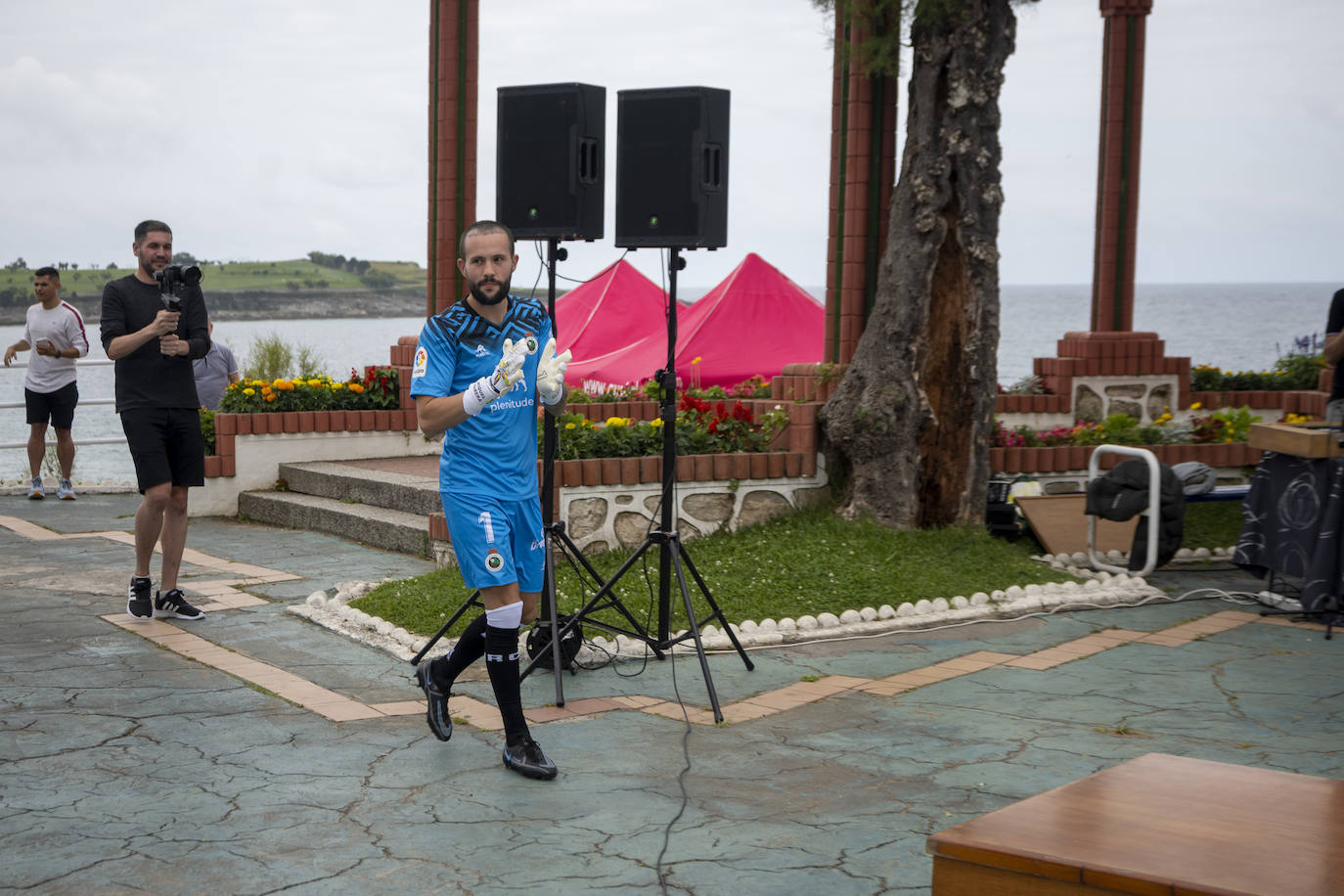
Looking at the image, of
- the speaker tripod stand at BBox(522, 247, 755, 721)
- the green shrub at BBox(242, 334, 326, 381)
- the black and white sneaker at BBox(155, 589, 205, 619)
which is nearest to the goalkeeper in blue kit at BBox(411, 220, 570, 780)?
the speaker tripod stand at BBox(522, 247, 755, 721)

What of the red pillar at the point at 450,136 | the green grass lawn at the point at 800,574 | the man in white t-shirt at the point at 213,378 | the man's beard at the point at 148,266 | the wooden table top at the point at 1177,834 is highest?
the red pillar at the point at 450,136

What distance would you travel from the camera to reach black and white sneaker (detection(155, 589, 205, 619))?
6.73 metres

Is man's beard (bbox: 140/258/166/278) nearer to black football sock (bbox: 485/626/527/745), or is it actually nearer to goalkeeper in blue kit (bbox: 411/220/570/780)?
goalkeeper in blue kit (bbox: 411/220/570/780)

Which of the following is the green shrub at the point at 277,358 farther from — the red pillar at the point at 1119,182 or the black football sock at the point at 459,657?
the black football sock at the point at 459,657

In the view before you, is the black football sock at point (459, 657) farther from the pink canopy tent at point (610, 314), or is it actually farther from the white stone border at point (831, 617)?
the pink canopy tent at point (610, 314)

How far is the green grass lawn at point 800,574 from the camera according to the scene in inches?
267

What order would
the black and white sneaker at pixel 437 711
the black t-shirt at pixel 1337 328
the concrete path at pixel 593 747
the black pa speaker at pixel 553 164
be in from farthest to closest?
1. the black t-shirt at pixel 1337 328
2. the black pa speaker at pixel 553 164
3. the black and white sneaker at pixel 437 711
4. the concrete path at pixel 593 747

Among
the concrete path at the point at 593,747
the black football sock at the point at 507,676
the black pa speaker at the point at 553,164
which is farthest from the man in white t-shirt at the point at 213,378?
the black football sock at the point at 507,676

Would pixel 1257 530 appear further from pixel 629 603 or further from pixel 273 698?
pixel 273 698

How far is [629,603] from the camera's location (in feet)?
22.2

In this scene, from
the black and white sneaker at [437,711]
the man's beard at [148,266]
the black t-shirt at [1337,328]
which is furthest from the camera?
the black t-shirt at [1337,328]

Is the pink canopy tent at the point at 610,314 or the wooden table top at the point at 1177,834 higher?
the pink canopy tent at the point at 610,314

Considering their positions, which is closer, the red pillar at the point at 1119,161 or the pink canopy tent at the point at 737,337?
the red pillar at the point at 1119,161

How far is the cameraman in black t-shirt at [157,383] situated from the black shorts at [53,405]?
4.88 meters
